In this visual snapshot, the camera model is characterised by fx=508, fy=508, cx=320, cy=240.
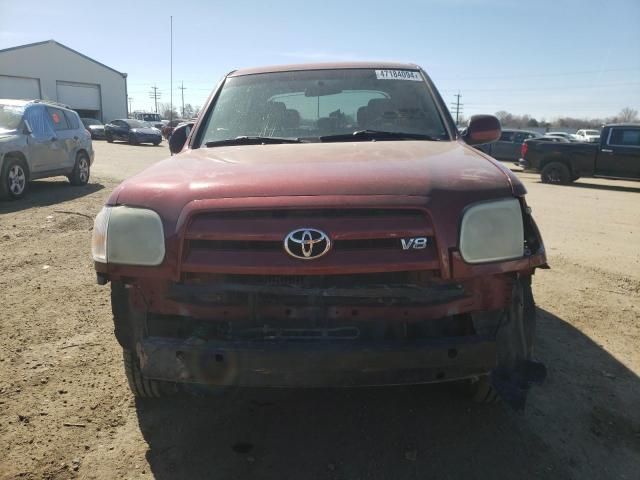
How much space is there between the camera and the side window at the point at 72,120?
446 inches

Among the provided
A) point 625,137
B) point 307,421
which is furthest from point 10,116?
point 625,137

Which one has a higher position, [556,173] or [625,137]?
[625,137]

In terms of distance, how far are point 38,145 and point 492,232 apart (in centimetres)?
999

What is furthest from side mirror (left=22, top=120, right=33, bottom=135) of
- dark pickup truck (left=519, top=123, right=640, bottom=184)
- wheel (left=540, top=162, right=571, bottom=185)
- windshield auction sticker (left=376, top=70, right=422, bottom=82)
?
wheel (left=540, top=162, right=571, bottom=185)

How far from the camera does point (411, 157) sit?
2.65m

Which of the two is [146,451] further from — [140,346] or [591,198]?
[591,198]

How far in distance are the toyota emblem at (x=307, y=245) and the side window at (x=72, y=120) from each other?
11.0 m

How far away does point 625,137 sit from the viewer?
1420cm

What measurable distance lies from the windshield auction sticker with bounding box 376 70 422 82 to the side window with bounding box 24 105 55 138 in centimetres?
844

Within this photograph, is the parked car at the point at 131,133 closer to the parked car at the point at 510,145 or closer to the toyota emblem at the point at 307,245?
the parked car at the point at 510,145


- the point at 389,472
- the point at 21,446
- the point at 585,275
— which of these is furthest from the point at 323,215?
the point at 585,275

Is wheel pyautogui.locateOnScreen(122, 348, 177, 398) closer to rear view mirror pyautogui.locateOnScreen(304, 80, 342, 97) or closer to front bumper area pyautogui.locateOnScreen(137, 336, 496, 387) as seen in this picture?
front bumper area pyautogui.locateOnScreen(137, 336, 496, 387)

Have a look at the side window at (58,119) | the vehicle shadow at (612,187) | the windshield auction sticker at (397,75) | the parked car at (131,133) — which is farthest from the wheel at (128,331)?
the parked car at (131,133)

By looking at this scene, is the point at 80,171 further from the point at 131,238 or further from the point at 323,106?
the point at 131,238
